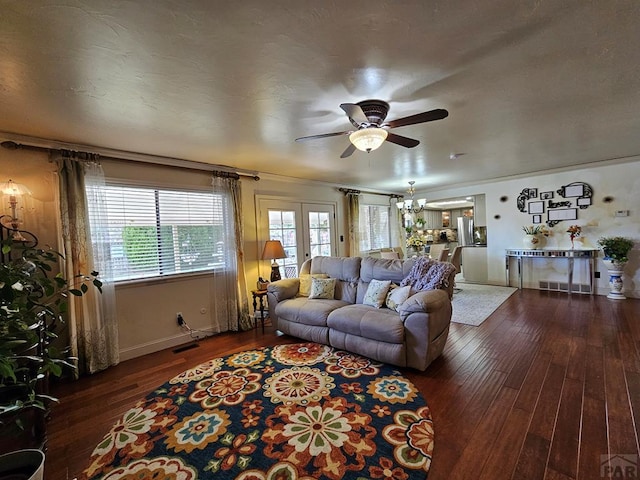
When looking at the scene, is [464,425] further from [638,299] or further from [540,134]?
[638,299]

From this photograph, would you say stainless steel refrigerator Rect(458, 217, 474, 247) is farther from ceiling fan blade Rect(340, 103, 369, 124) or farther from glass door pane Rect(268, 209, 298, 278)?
ceiling fan blade Rect(340, 103, 369, 124)

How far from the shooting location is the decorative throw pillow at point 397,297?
3061 mm

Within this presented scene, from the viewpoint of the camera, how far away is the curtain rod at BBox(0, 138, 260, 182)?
277 centimetres

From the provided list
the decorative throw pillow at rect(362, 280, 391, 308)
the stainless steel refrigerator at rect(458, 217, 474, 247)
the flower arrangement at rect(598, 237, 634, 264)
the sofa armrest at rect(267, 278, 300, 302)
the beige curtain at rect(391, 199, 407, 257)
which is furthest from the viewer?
the beige curtain at rect(391, 199, 407, 257)

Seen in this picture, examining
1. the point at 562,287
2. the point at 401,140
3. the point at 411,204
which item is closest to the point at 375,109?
the point at 401,140

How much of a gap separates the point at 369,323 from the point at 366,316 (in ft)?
0.36

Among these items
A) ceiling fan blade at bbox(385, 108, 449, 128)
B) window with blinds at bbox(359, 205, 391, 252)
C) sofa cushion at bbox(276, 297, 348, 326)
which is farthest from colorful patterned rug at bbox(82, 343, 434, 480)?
window with blinds at bbox(359, 205, 391, 252)

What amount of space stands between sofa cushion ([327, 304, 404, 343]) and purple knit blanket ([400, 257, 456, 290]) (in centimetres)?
45

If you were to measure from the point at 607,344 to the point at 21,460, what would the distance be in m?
4.87

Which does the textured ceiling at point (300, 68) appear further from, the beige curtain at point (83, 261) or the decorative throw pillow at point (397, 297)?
the decorative throw pillow at point (397, 297)

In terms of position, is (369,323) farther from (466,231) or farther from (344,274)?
(466,231)

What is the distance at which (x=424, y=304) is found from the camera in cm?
263

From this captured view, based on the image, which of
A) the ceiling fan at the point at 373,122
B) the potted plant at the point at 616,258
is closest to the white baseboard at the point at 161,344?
the ceiling fan at the point at 373,122

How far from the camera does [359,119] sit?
2.17m
